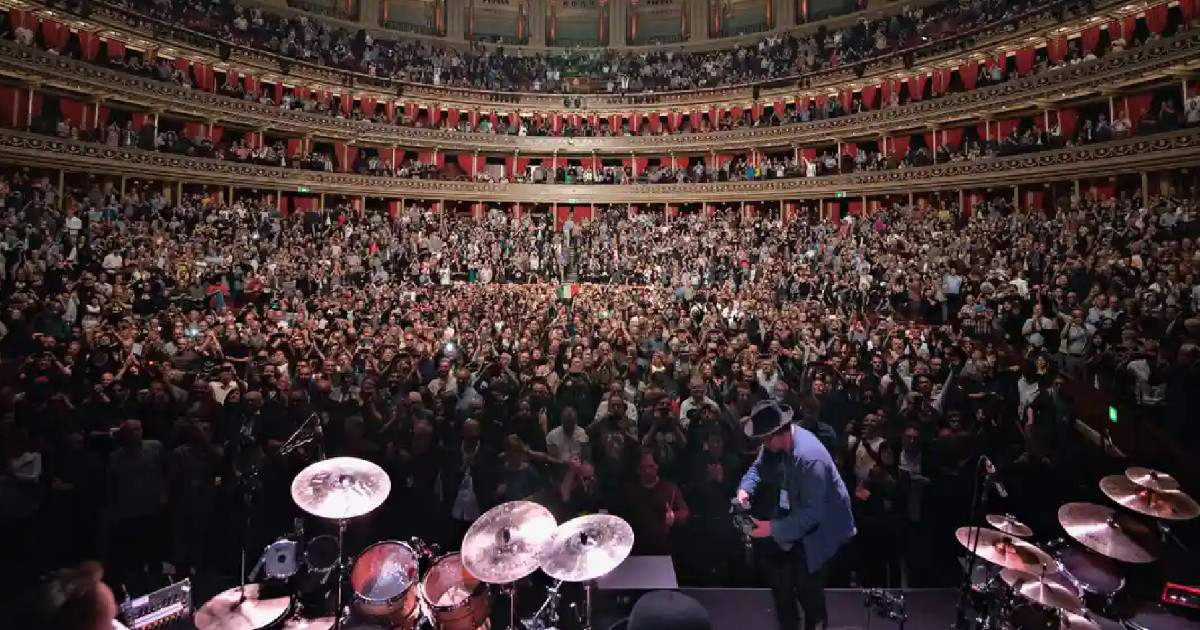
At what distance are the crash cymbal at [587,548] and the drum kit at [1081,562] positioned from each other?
2.60 metres

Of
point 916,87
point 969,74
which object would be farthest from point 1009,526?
point 916,87

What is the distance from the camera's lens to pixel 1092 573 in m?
5.06

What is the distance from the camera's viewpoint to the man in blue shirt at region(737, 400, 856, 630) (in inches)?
183

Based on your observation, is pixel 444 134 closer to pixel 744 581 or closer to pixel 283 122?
pixel 283 122

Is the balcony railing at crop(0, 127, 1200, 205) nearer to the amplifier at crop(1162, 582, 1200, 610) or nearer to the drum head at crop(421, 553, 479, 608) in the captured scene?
the amplifier at crop(1162, 582, 1200, 610)

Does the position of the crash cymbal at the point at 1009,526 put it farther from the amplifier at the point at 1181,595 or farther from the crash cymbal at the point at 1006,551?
the amplifier at the point at 1181,595

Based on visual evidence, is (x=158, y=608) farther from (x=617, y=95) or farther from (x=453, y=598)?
(x=617, y=95)

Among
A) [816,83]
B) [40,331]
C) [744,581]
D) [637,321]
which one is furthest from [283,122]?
[744,581]

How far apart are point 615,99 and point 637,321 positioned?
26.1 m

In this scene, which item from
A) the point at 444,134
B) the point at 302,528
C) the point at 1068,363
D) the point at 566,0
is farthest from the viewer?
the point at 566,0

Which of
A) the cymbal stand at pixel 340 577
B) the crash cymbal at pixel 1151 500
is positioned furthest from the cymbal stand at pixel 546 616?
the crash cymbal at pixel 1151 500

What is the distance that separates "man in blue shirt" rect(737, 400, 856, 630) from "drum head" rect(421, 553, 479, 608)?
2.21 m

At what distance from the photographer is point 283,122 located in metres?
29.7

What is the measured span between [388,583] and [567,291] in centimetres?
2132
